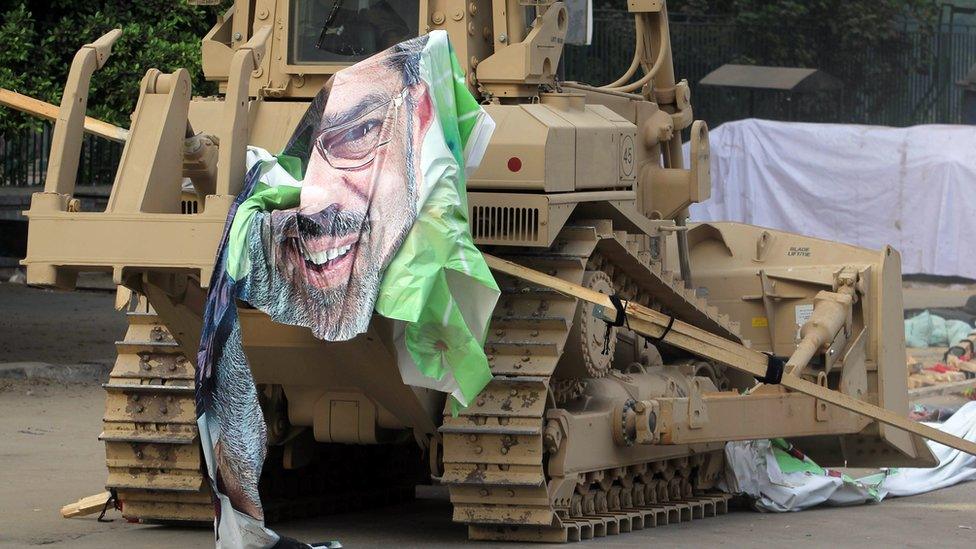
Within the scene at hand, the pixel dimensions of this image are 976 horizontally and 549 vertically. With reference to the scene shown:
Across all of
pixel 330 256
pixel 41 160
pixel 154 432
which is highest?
pixel 330 256

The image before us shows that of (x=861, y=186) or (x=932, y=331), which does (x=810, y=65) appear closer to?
(x=861, y=186)

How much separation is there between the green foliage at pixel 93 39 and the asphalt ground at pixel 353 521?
92.3 inches

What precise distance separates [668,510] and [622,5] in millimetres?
17636

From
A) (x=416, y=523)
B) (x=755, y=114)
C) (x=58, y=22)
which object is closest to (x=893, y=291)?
(x=416, y=523)

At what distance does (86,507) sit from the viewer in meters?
8.86

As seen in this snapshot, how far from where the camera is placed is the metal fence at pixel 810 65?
2452cm

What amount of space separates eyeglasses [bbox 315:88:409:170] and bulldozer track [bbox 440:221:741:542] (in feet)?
3.93

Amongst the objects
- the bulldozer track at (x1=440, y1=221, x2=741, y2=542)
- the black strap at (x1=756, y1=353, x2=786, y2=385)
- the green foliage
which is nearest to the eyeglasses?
the bulldozer track at (x1=440, y1=221, x2=741, y2=542)

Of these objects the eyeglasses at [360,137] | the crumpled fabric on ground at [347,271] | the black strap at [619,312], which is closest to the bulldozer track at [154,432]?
the crumpled fabric on ground at [347,271]

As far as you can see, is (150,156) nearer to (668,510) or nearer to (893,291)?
(668,510)

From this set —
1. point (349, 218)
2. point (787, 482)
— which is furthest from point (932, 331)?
point (349, 218)

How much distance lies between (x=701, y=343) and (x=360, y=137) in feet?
6.37

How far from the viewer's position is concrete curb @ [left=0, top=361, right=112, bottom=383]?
13.8 meters

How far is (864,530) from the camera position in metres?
9.01
